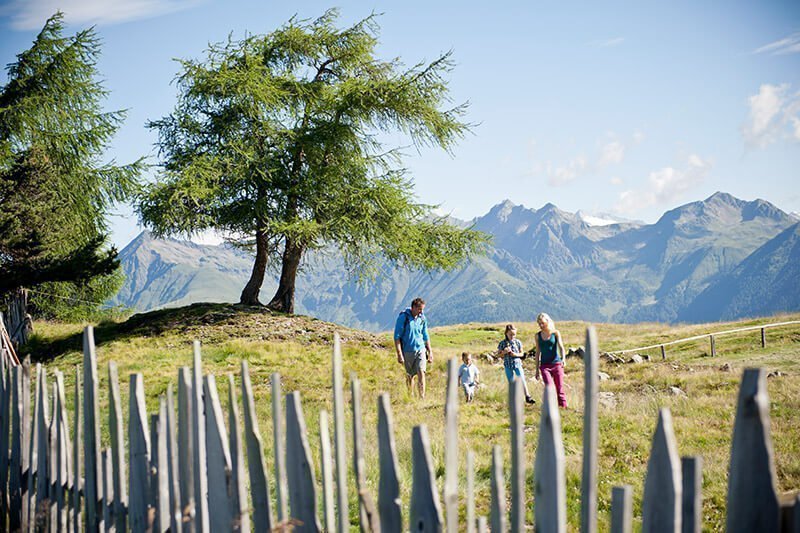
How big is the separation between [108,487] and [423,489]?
202cm

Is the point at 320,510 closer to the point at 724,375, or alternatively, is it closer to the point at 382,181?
the point at 724,375

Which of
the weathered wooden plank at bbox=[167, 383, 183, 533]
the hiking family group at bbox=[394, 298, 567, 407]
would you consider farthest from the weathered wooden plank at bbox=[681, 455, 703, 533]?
the hiking family group at bbox=[394, 298, 567, 407]

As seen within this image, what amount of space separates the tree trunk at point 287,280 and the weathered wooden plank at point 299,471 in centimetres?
1903

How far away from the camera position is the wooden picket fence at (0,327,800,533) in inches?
60.4

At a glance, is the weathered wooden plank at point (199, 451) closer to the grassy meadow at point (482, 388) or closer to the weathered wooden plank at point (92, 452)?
the weathered wooden plank at point (92, 452)

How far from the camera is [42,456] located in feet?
12.0

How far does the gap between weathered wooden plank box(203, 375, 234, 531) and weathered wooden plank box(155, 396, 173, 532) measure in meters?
0.24

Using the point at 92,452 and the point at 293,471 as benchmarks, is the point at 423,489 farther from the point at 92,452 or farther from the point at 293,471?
the point at 92,452

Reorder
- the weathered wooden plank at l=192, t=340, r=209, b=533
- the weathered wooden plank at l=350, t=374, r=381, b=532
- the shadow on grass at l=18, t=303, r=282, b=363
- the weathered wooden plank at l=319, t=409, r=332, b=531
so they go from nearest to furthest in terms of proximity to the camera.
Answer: the weathered wooden plank at l=350, t=374, r=381, b=532, the weathered wooden plank at l=319, t=409, r=332, b=531, the weathered wooden plank at l=192, t=340, r=209, b=533, the shadow on grass at l=18, t=303, r=282, b=363

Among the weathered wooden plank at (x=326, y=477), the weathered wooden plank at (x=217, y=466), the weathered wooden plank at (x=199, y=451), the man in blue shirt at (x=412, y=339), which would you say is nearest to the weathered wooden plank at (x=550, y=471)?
the weathered wooden plank at (x=326, y=477)

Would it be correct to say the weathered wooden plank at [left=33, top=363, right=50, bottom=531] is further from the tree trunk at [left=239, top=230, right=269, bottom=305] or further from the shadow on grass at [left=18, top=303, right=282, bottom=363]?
the tree trunk at [left=239, top=230, right=269, bottom=305]

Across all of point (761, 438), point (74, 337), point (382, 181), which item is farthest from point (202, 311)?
point (761, 438)

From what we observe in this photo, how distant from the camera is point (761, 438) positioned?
143 cm

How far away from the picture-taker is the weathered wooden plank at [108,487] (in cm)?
310
